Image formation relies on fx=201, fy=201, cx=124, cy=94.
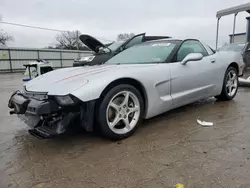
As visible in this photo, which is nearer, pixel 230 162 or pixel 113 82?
pixel 230 162

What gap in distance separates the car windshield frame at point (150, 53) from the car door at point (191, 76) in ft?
0.47

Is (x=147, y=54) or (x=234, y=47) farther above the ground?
(x=234, y=47)

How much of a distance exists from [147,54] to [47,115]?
180 cm

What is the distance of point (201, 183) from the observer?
5.23 ft

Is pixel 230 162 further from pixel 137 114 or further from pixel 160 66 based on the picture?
pixel 160 66

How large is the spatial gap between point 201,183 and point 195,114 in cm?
188

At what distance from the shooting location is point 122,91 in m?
2.40

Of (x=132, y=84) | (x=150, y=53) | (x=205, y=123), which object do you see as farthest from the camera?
(x=150, y=53)

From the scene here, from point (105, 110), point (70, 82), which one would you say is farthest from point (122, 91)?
point (70, 82)

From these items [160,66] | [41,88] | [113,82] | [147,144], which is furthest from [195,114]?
[41,88]

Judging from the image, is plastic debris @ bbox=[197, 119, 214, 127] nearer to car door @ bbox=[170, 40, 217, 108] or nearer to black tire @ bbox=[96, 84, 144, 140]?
car door @ bbox=[170, 40, 217, 108]

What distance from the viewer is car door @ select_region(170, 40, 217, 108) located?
2.90 m

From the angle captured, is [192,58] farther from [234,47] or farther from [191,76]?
[234,47]

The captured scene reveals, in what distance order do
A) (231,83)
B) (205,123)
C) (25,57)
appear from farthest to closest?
(25,57) < (231,83) < (205,123)
